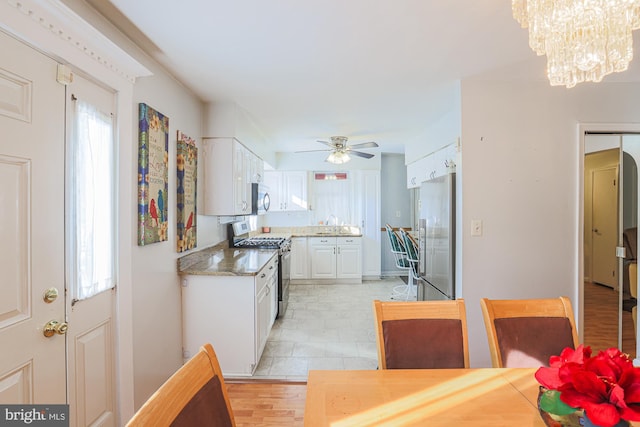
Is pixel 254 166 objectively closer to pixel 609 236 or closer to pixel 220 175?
pixel 220 175

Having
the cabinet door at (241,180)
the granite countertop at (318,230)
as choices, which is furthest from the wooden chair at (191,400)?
the granite countertop at (318,230)

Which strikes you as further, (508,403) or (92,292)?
(92,292)

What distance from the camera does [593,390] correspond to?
0.70 metres

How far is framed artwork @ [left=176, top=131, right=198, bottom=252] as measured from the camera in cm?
252

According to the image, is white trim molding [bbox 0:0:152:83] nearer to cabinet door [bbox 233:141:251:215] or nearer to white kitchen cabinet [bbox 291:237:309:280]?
cabinet door [bbox 233:141:251:215]

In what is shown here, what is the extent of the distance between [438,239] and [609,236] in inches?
52.4

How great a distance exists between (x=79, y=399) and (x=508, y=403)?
1.88 metres

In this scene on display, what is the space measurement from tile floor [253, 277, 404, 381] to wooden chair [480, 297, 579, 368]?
1.51m

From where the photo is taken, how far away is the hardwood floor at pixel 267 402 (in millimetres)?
1991

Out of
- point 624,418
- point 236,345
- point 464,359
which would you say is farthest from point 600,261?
point 236,345

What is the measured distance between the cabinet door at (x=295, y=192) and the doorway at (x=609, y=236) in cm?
418

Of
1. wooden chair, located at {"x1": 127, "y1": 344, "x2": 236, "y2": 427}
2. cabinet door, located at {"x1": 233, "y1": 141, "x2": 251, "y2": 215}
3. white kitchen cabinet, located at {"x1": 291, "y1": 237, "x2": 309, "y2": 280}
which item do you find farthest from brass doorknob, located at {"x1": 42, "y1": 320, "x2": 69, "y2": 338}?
white kitchen cabinet, located at {"x1": 291, "y1": 237, "x2": 309, "y2": 280}

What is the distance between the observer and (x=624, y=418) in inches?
26.4

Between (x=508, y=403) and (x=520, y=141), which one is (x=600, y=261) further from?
(x=508, y=403)
